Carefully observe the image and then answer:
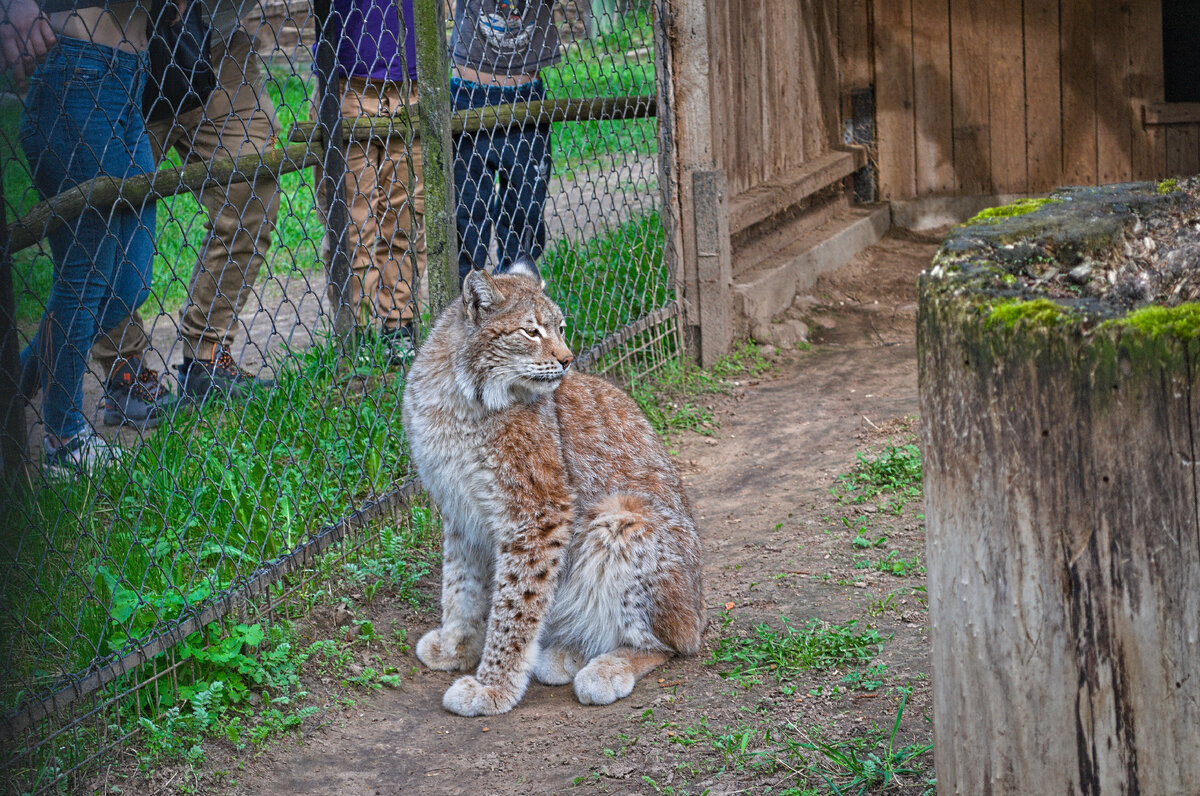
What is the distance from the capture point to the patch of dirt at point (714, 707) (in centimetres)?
297

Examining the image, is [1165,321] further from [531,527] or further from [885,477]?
[885,477]

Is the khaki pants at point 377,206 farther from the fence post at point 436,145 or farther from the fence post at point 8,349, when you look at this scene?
the fence post at point 8,349

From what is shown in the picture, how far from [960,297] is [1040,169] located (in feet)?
22.6

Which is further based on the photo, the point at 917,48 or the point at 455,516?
the point at 917,48

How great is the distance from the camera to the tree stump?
5.76ft

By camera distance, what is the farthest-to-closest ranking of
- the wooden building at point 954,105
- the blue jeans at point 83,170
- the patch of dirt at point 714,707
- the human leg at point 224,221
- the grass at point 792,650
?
the wooden building at point 954,105 < the human leg at point 224,221 < the blue jeans at point 83,170 < the grass at point 792,650 < the patch of dirt at point 714,707

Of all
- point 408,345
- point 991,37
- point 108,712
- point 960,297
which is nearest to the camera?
point 960,297

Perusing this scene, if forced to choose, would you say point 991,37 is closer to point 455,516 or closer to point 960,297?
point 455,516

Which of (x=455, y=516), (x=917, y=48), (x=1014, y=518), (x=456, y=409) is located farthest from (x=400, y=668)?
(x=917, y=48)

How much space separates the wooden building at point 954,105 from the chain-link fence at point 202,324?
1303 mm

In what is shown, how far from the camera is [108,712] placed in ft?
9.99

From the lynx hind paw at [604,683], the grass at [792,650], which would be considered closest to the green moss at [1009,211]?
the grass at [792,650]

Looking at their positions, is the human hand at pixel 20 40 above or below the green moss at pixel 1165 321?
above

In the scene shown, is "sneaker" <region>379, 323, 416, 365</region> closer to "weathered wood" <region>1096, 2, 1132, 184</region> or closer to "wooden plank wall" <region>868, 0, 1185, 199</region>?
"wooden plank wall" <region>868, 0, 1185, 199</region>
